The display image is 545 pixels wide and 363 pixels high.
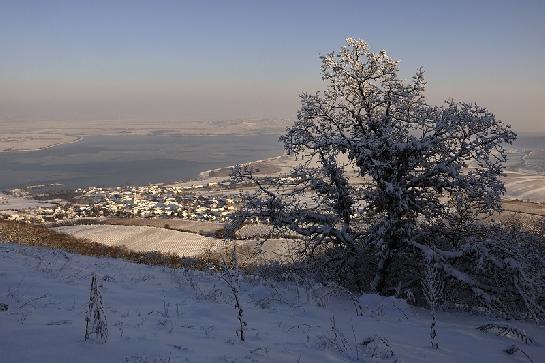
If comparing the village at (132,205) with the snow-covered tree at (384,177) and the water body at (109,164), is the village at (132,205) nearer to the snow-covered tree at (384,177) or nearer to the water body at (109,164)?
the water body at (109,164)

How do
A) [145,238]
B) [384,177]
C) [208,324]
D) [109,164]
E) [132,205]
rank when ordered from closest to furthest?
[208,324], [384,177], [145,238], [132,205], [109,164]

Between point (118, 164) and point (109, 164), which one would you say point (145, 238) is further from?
point (109, 164)

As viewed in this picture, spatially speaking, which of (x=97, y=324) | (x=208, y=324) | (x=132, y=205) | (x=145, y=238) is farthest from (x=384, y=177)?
(x=132, y=205)

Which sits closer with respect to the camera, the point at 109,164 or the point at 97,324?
the point at 97,324

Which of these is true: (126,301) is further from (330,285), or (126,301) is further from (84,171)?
(84,171)

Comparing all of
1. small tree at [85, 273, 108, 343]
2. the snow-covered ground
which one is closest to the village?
the snow-covered ground

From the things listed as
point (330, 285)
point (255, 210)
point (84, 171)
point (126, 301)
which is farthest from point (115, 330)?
point (84, 171)

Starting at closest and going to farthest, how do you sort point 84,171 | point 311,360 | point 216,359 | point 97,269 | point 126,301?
point 216,359 < point 311,360 < point 126,301 < point 97,269 < point 84,171
